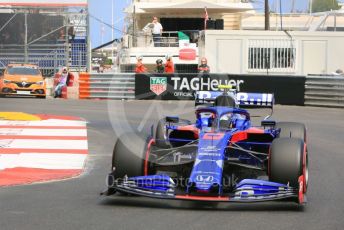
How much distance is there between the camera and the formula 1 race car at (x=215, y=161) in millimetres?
7598

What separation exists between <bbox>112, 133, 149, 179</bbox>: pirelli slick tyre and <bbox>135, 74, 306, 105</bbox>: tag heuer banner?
A: 15677 mm

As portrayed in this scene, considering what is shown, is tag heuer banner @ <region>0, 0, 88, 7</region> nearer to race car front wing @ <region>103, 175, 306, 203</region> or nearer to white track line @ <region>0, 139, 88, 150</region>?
white track line @ <region>0, 139, 88, 150</region>

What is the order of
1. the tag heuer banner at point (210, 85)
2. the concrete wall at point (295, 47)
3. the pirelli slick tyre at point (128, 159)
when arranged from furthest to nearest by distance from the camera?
the concrete wall at point (295, 47) < the tag heuer banner at point (210, 85) < the pirelli slick tyre at point (128, 159)

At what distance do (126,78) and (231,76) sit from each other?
3.79m

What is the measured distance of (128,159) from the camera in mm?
8125

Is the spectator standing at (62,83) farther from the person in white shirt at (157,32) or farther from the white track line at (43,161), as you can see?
the white track line at (43,161)

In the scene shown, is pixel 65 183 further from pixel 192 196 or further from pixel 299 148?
pixel 299 148

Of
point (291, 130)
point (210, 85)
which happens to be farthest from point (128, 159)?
point (210, 85)

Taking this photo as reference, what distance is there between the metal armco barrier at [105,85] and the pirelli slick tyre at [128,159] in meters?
17.4

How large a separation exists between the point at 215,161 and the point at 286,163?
Result: 0.76m

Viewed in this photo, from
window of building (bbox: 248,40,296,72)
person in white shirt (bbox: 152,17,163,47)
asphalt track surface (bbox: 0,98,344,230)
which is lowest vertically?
asphalt track surface (bbox: 0,98,344,230)

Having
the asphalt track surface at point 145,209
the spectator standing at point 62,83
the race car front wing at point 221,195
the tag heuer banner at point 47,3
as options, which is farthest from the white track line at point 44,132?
the tag heuer banner at point 47,3

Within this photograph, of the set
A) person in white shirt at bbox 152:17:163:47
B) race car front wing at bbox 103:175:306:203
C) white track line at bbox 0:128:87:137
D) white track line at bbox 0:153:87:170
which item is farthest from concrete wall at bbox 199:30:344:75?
race car front wing at bbox 103:175:306:203

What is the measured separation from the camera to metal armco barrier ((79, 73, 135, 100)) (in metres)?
25.7
